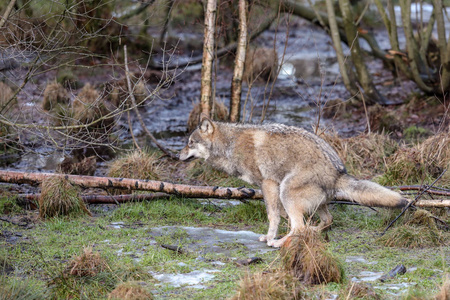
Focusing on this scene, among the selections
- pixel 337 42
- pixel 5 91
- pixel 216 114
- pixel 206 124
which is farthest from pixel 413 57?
pixel 5 91

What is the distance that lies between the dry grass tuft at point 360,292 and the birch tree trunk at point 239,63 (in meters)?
6.71

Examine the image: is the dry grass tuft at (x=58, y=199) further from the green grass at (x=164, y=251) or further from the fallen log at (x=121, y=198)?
the fallen log at (x=121, y=198)

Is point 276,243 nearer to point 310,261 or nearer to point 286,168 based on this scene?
point 286,168

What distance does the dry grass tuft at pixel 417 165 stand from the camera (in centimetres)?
934

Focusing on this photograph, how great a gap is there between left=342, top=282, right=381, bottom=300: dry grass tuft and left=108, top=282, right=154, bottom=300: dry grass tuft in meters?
1.81

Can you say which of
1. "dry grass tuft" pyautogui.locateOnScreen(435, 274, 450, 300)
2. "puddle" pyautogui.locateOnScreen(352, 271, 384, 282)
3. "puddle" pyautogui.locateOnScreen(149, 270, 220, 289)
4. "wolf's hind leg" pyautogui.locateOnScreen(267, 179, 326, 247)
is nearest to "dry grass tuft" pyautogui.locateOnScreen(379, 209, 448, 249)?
"wolf's hind leg" pyautogui.locateOnScreen(267, 179, 326, 247)

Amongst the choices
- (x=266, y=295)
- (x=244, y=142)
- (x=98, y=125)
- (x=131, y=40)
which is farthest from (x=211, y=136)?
(x=131, y=40)

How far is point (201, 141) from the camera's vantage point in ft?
27.1

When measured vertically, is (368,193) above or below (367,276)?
above

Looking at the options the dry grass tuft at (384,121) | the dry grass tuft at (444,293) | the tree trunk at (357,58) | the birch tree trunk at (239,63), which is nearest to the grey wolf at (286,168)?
the dry grass tuft at (444,293)

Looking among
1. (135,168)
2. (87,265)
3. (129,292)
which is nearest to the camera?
(129,292)

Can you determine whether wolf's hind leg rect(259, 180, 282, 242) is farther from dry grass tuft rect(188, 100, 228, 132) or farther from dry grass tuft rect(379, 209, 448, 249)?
dry grass tuft rect(188, 100, 228, 132)

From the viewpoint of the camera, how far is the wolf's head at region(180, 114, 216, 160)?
26.8ft

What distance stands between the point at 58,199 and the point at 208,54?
447cm
